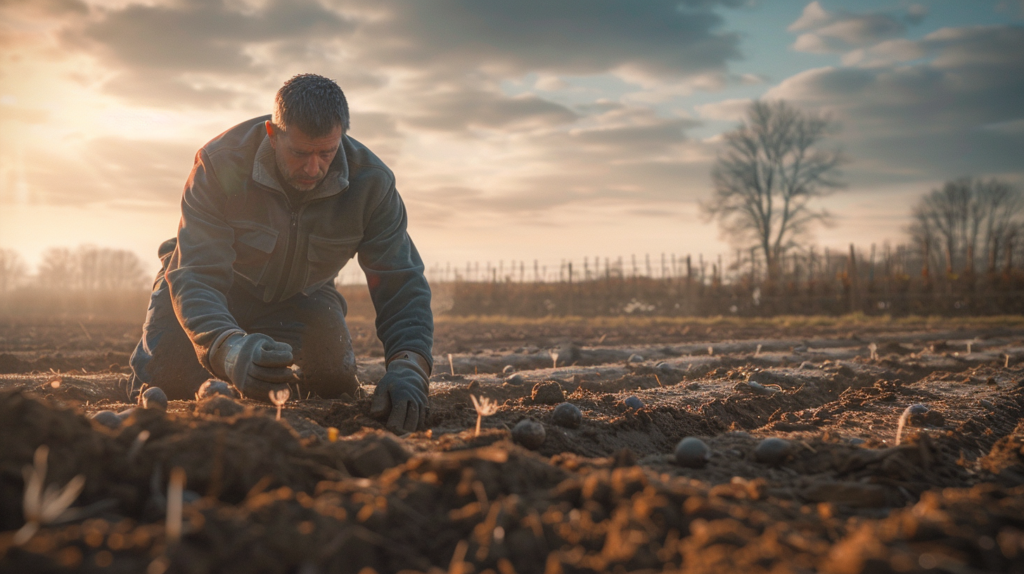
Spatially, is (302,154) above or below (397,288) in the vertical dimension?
above

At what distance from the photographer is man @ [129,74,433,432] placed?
3.62m

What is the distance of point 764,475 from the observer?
8.79 feet

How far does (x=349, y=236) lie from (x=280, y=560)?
3227mm

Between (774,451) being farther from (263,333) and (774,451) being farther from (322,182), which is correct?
(263,333)

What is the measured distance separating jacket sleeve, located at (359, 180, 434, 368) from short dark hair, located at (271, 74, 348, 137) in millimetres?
834

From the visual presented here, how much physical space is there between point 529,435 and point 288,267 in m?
2.44

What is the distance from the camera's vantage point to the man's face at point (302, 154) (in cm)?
373

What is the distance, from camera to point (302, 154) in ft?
12.5

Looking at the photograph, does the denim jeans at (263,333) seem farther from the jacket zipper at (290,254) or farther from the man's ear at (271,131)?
the man's ear at (271,131)

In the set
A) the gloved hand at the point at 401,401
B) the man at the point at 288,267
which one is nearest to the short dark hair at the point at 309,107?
the man at the point at 288,267

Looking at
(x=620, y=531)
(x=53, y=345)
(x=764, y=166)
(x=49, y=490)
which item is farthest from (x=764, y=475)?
(x=764, y=166)

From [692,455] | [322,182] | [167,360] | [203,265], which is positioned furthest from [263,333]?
[692,455]

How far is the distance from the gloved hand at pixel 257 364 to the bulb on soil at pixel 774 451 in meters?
2.30

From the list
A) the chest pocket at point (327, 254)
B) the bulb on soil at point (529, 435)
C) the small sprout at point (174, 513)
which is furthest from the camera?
the chest pocket at point (327, 254)
